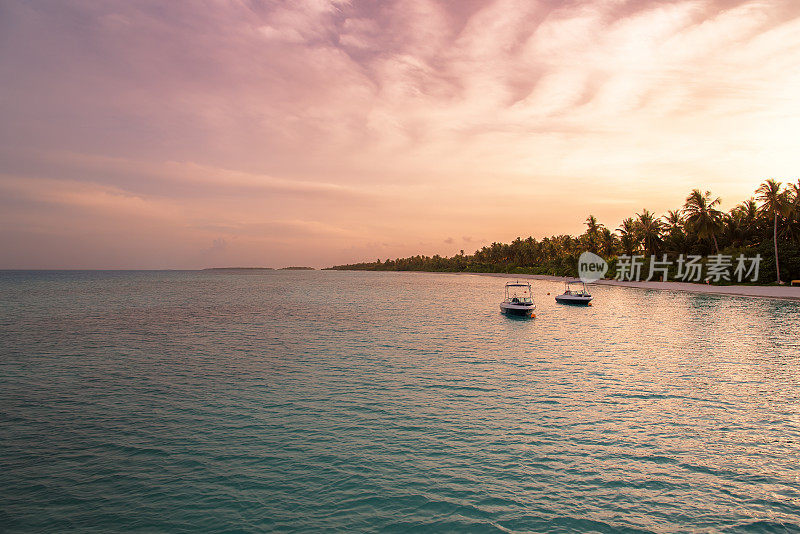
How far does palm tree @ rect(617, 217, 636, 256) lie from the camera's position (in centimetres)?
12391

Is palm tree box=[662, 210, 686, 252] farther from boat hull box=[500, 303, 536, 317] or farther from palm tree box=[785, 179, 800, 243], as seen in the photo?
boat hull box=[500, 303, 536, 317]

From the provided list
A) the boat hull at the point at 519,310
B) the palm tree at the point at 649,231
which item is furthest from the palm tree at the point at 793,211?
the boat hull at the point at 519,310

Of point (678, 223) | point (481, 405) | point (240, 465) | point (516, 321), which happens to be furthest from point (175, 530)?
point (678, 223)

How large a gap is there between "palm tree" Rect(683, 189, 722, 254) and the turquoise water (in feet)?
Result: 234

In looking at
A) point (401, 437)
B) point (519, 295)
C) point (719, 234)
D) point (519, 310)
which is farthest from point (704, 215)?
point (401, 437)

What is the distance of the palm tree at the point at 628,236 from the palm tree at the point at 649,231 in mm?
5860

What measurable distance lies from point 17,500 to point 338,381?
13449 mm

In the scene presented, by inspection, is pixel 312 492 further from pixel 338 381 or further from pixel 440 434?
pixel 338 381

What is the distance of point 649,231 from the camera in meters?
113

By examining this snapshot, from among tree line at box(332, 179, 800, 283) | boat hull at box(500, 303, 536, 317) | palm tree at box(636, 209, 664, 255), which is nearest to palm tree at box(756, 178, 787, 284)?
tree line at box(332, 179, 800, 283)

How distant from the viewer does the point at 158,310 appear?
202 ft

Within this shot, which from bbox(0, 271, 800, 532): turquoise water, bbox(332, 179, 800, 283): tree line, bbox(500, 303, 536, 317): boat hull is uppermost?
bbox(332, 179, 800, 283): tree line

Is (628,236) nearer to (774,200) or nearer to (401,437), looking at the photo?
(774,200)

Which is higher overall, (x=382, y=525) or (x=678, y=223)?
(x=678, y=223)
